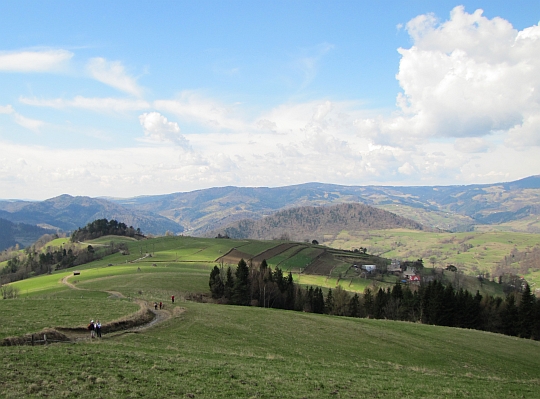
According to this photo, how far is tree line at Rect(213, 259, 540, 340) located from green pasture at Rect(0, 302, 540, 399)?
26.6m

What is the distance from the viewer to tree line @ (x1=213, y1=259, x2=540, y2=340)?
73.4 meters

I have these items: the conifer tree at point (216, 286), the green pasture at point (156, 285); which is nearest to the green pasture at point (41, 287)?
the green pasture at point (156, 285)

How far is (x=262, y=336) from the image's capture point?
37875 mm

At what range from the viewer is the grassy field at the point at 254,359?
62.1ft

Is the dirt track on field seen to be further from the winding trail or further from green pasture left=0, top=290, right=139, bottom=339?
green pasture left=0, top=290, right=139, bottom=339

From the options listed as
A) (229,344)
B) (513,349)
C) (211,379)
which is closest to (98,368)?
(211,379)

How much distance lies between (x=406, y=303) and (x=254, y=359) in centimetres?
6375

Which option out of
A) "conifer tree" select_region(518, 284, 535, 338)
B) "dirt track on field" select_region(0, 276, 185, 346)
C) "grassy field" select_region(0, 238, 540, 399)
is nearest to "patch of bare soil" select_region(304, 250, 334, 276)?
"conifer tree" select_region(518, 284, 535, 338)

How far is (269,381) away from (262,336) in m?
16.6

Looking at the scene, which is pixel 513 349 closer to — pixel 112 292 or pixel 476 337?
pixel 476 337

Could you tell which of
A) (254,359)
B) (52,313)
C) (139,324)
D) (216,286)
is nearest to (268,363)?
(254,359)

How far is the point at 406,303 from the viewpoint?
269 ft

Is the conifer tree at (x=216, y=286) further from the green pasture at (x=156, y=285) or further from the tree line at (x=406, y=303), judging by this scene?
the green pasture at (x=156, y=285)

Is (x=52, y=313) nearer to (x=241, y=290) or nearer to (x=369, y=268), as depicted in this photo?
(x=241, y=290)
